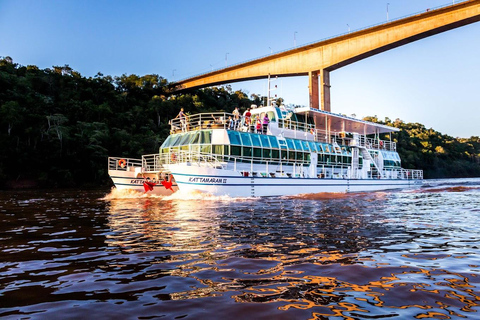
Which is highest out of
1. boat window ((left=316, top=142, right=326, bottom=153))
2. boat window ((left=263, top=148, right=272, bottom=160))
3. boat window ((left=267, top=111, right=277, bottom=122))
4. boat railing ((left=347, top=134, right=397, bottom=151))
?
boat window ((left=267, top=111, right=277, bottom=122))

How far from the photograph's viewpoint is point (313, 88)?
152ft

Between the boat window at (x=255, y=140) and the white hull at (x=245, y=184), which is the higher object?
the boat window at (x=255, y=140)

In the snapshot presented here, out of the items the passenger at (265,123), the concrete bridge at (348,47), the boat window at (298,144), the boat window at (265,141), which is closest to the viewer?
the boat window at (265,141)

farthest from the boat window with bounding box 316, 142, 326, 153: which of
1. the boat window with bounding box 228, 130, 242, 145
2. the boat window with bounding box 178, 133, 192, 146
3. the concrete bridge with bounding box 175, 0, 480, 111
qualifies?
the boat window with bounding box 178, 133, 192, 146

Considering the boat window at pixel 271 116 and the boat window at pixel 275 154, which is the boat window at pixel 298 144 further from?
the boat window at pixel 271 116

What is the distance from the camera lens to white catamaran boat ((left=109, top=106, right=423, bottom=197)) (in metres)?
21.0

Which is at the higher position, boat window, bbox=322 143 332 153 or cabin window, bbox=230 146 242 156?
boat window, bbox=322 143 332 153

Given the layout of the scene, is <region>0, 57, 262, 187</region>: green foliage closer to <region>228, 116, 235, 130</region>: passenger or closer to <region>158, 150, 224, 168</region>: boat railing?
<region>158, 150, 224, 168</region>: boat railing

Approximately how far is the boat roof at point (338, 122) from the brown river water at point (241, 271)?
19938mm

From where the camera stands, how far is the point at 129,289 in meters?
4.75

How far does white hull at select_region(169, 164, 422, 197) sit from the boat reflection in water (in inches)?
346

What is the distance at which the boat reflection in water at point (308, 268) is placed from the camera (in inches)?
162

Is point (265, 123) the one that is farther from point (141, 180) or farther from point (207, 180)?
point (141, 180)

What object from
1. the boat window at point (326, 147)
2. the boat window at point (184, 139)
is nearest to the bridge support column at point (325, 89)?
the boat window at point (326, 147)
